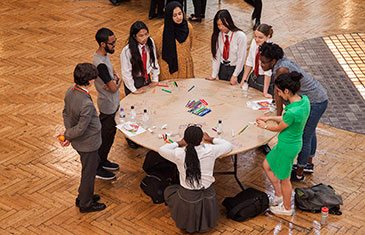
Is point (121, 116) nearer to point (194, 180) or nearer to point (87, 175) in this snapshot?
point (87, 175)

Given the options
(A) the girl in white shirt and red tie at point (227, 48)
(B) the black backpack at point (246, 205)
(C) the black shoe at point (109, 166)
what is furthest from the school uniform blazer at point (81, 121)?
(A) the girl in white shirt and red tie at point (227, 48)

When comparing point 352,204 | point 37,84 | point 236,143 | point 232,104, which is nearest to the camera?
point 236,143

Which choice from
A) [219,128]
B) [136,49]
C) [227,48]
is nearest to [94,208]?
[219,128]

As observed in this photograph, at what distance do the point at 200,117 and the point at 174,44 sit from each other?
3.97 ft

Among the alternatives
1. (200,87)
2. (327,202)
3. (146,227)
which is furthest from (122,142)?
(327,202)

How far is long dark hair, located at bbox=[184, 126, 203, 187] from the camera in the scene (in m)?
4.71

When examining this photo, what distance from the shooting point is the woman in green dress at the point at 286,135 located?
15.9 feet

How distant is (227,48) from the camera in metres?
6.39

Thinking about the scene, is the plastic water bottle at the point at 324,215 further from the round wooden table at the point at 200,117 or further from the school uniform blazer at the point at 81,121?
the school uniform blazer at the point at 81,121

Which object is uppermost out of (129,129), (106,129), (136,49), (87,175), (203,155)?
(136,49)

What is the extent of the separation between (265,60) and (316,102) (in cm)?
73

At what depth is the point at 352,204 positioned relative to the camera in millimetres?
5523

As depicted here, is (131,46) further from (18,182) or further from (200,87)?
(18,182)

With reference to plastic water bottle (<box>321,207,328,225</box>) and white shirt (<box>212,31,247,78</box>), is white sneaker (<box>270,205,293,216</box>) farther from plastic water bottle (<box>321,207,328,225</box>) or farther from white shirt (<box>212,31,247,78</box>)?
white shirt (<box>212,31,247,78</box>)
